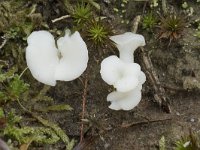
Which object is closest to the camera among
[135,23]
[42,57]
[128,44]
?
[42,57]

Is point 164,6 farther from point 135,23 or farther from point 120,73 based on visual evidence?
point 120,73

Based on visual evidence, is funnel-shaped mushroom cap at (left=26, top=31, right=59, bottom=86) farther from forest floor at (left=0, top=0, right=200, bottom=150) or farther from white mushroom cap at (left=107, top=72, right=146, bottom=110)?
white mushroom cap at (left=107, top=72, right=146, bottom=110)

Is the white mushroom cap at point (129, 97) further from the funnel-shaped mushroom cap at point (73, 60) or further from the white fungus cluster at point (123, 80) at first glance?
the funnel-shaped mushroom cap at point (73, 60)

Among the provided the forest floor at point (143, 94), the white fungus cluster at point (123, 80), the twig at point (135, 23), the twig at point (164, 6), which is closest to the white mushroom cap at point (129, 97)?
the white fungus cluster at point (123, 80)

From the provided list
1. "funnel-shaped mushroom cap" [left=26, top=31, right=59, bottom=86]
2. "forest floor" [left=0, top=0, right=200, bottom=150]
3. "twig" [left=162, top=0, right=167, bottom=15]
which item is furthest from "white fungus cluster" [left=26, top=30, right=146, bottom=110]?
"twig" [left=162, top=0, right=167, bottom=15]

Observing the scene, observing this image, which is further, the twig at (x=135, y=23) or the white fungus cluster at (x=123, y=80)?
the twig at (x=135, y=23)

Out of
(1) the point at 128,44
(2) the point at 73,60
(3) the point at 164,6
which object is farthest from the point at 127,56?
(3) the point at 164,6

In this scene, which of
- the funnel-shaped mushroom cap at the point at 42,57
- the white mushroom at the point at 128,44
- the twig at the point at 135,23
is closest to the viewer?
the funnel-shaped mushroom cap at the point at 42,57
